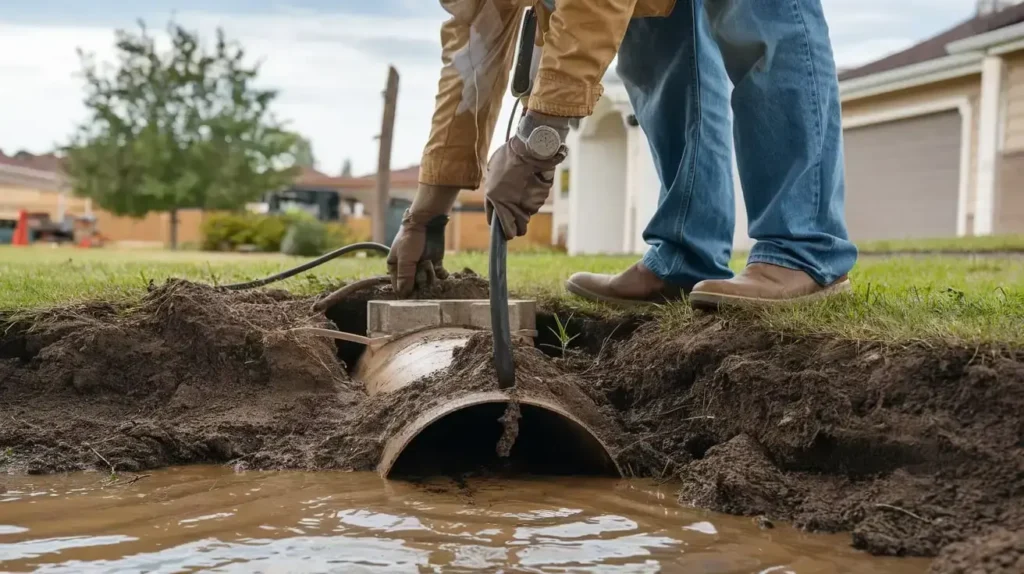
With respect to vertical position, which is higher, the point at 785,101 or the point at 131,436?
the point at 785,101

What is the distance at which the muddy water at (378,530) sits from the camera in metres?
1.72

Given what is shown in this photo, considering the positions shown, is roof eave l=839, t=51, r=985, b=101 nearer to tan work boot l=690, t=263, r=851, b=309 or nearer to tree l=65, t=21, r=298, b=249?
tan work boot l=690, t=263, r=851, b=309

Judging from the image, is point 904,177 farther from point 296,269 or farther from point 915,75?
point 296,269

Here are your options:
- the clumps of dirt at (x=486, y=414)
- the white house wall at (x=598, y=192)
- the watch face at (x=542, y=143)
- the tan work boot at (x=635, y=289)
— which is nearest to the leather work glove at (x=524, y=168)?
the watch face at (x=542, y=143)

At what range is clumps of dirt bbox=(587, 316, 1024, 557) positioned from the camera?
1.84 metres

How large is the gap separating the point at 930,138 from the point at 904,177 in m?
0.76

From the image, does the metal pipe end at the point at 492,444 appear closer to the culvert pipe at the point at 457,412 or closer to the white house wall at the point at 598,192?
the culvert pipe at the point at 457,412

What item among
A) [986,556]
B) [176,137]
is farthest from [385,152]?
[176,137]

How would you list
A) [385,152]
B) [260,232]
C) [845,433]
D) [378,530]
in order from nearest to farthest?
[378,530], [845,433], [385,152], [260,232]

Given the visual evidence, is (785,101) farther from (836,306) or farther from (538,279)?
(538,279)

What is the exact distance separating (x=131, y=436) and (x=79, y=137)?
28744 millimetres

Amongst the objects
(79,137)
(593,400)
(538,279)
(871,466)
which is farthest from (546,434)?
(79,137)

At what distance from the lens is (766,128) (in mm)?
2980

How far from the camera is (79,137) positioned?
1100 inches
